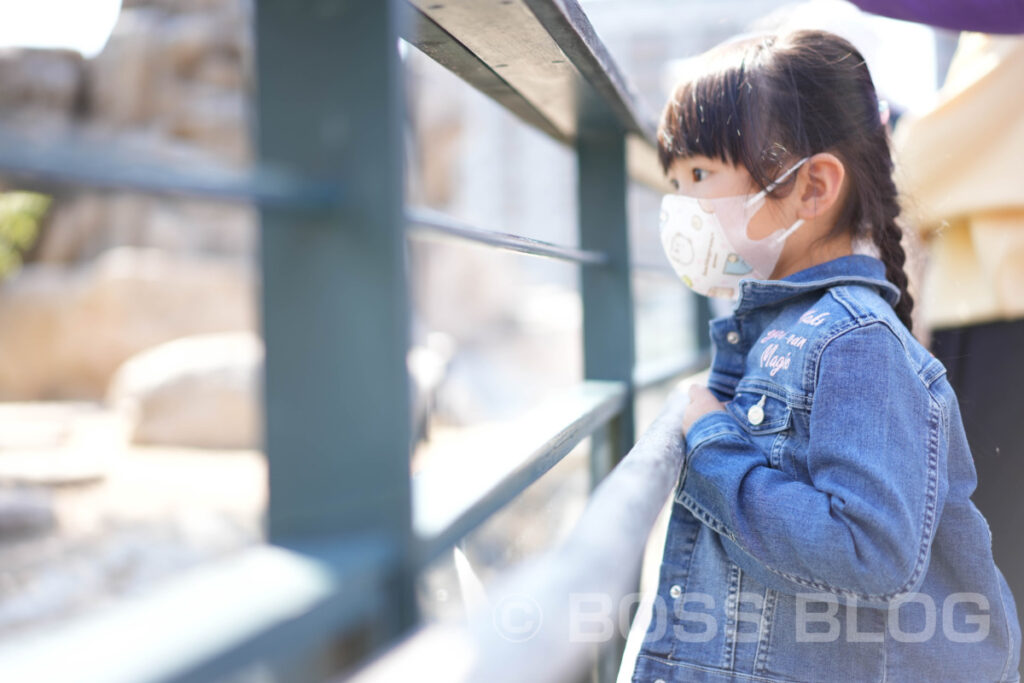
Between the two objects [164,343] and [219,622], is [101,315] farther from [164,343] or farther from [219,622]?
[219,622]

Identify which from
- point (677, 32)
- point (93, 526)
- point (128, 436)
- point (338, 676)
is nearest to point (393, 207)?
point (338, 676)

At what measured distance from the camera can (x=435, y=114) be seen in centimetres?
1770

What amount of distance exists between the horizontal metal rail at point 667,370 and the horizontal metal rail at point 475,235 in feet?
1.68

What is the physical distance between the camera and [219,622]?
459mm

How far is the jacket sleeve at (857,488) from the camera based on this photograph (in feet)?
2.84

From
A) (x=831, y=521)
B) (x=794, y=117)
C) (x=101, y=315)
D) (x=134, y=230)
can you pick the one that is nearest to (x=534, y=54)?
(x=794, y=117)

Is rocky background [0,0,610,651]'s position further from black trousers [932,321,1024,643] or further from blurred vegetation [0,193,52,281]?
black trousers [932,321,1024,643]

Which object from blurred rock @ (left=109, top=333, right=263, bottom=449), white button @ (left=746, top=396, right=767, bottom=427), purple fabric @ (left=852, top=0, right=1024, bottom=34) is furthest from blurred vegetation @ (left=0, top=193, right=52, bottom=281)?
white button @ (left=746, top=396, right=767, bottom=427)

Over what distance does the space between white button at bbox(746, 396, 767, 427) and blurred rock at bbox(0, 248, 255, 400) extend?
1344cm

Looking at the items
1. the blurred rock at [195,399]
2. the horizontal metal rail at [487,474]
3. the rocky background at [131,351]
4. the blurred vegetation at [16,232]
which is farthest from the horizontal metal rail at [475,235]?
the blurred vegetation at [16,232]

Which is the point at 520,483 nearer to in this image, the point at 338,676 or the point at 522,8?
the point at 338,676

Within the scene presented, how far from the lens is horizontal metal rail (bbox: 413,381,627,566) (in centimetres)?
68

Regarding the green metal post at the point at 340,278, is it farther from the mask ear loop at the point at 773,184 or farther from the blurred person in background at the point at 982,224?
the blurred person in background at the point at 982,224

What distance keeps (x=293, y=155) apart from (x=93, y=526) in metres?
9.70
